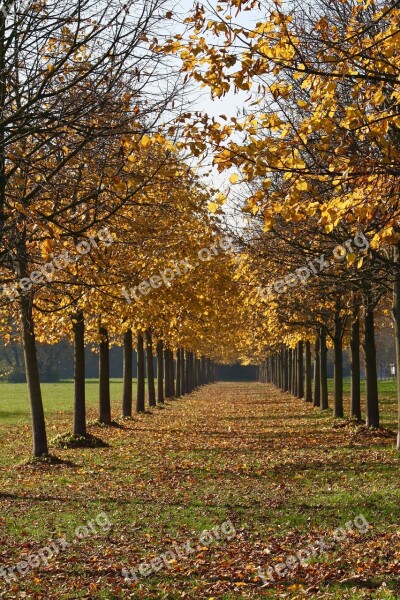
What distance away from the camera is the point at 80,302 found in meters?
15.7

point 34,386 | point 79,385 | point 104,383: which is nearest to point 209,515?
point 34,386

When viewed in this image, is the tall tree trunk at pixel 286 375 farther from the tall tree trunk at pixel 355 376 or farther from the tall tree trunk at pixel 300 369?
the tall tree trunk at pixel 355 376

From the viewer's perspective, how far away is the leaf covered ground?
289 inches

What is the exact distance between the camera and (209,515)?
10375mm

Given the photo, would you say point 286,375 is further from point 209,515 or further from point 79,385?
point 209,515

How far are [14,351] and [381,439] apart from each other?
89.7 meters

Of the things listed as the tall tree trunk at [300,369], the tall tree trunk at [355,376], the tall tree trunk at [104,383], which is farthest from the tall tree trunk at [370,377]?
the tall tree trunk at [300,369]

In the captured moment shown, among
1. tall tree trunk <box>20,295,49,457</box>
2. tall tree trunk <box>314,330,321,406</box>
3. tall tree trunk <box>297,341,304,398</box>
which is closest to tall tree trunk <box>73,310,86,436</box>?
tall tree trunk <box>20,295,49,457</box>

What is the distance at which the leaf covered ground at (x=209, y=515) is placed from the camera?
733cm

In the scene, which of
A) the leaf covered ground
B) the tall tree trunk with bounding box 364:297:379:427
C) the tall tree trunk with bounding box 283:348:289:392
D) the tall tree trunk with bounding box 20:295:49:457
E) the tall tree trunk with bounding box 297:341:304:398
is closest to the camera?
the leaf covered ground

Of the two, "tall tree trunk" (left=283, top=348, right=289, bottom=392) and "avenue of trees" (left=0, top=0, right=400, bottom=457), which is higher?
"avenue of trees" (left=0, top=0, right=400, bottom=457)

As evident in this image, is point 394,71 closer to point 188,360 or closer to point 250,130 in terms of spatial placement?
point 250,130

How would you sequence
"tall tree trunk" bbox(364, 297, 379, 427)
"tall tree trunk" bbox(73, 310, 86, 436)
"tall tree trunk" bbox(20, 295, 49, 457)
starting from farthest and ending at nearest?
1. "tall tree trunk" bbox(364, 297, 379, 427)
2. "tall tree trunk" bbox(73, 310, 86, 436)
3. "tall tree trunk" bbox(20, 295, 49, 457)

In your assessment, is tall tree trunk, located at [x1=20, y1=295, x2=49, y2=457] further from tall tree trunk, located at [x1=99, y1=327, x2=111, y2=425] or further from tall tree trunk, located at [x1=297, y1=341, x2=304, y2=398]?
tall tree trunk, located at [x1=297, y1=341, x2=304, y2=398]
